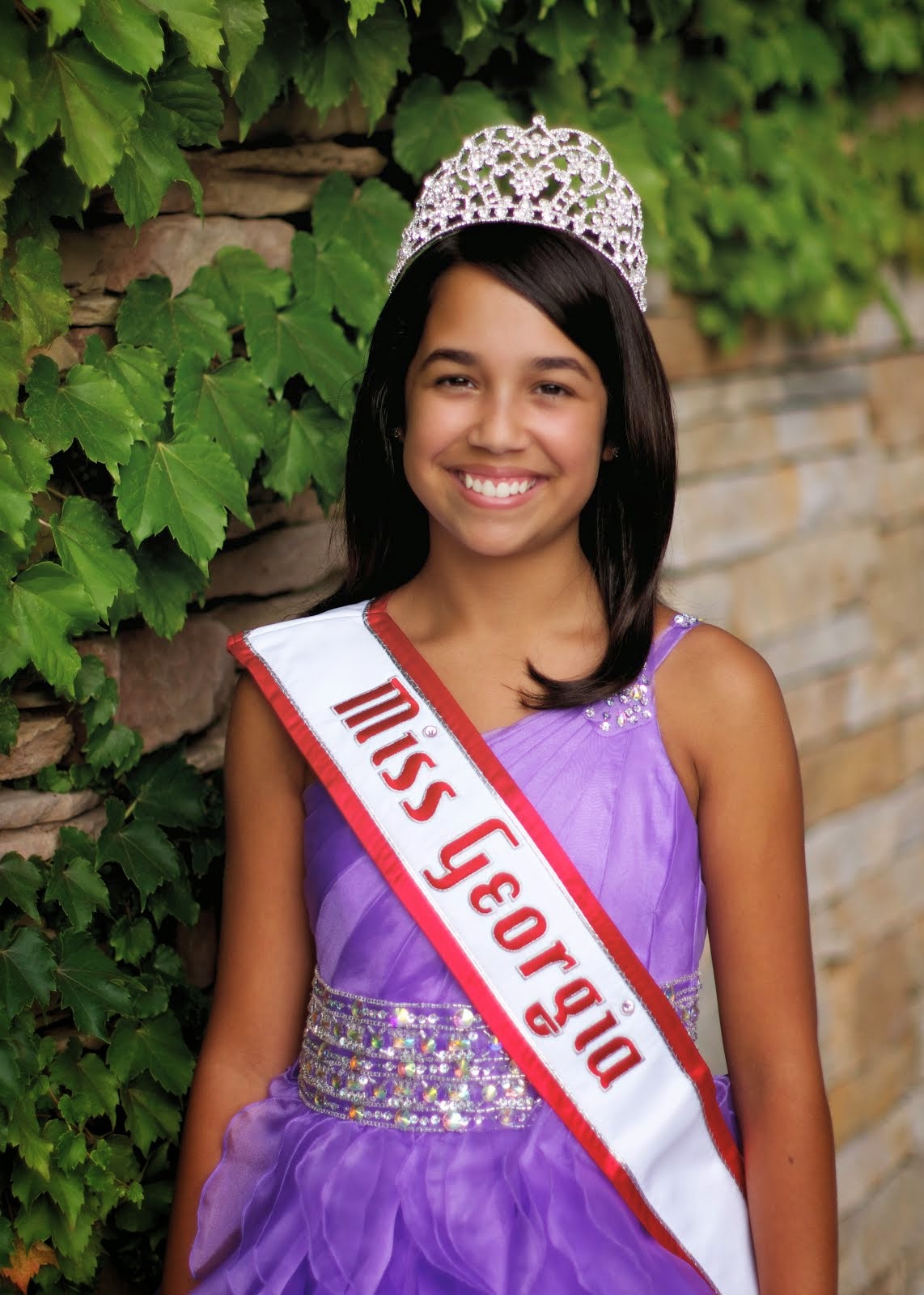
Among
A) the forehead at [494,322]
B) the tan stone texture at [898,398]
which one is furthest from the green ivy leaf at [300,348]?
the tan stone texture at [898,398]

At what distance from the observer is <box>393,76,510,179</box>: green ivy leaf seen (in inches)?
82.6

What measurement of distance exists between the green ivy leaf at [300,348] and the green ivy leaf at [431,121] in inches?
12.0

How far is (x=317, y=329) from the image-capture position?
1950mm

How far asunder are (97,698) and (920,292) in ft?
7.55

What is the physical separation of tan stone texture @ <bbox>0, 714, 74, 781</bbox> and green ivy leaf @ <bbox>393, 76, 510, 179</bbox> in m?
0.90

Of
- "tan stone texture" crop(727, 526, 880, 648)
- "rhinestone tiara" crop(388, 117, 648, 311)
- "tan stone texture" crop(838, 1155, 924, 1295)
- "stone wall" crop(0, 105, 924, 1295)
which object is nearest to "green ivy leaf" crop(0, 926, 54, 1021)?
"rhinestone tiara" crop(388, 117, 648, 311)

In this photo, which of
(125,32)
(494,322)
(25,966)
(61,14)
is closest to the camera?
(61,14)

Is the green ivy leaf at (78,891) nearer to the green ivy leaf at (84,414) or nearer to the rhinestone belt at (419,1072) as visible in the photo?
the rhinestone belt at (419,1072)

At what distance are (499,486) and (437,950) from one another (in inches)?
19.4

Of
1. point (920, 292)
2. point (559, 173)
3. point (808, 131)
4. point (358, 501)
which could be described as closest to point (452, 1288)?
point (358, 501)

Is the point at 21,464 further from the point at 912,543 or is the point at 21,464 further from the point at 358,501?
the point at 912,543

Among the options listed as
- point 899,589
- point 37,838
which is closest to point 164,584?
point 37,838

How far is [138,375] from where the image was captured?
1750 mm

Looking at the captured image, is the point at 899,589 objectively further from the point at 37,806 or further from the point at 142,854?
the point at 37,806
